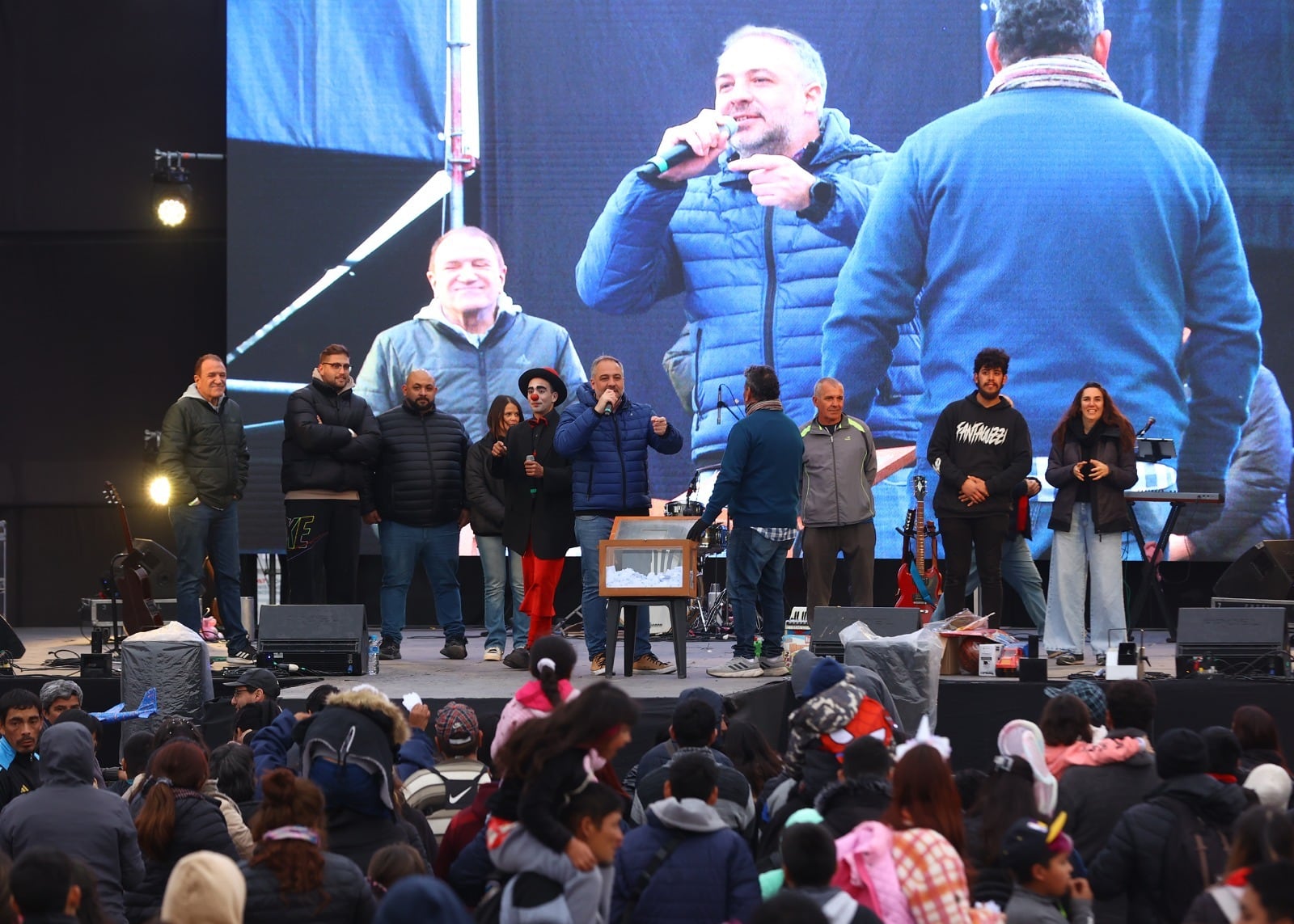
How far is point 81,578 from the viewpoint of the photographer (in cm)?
1193

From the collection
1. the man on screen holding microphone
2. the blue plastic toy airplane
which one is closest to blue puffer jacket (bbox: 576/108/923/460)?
the man on screen holding microphone

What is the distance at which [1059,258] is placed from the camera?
412 inches

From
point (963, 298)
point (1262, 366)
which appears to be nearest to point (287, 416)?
point (963, 298)

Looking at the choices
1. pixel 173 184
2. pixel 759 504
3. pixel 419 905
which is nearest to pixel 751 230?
pixel 759 504

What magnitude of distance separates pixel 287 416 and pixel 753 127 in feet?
13.9

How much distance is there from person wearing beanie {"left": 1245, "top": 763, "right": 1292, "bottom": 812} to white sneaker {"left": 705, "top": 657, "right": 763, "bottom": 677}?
123 inches

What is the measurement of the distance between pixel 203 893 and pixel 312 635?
183 inches

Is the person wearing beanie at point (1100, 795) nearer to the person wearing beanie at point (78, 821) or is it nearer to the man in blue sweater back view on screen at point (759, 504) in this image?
the person wearing beanie at point (78, 821)

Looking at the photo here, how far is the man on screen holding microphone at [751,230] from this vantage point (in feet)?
34.9

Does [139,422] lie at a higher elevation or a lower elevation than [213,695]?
higher

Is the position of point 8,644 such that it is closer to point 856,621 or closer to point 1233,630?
point 856,621

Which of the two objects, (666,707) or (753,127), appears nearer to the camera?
(666,707)

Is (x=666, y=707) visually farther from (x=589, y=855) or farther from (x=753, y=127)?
(x=753, y=127)

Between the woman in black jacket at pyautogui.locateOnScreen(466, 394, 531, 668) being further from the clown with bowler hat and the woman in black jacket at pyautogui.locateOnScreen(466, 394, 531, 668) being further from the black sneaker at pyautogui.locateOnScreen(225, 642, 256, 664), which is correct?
the black sneaker at pyautogui.locateOnScreen(225, 642, 256, 664)
